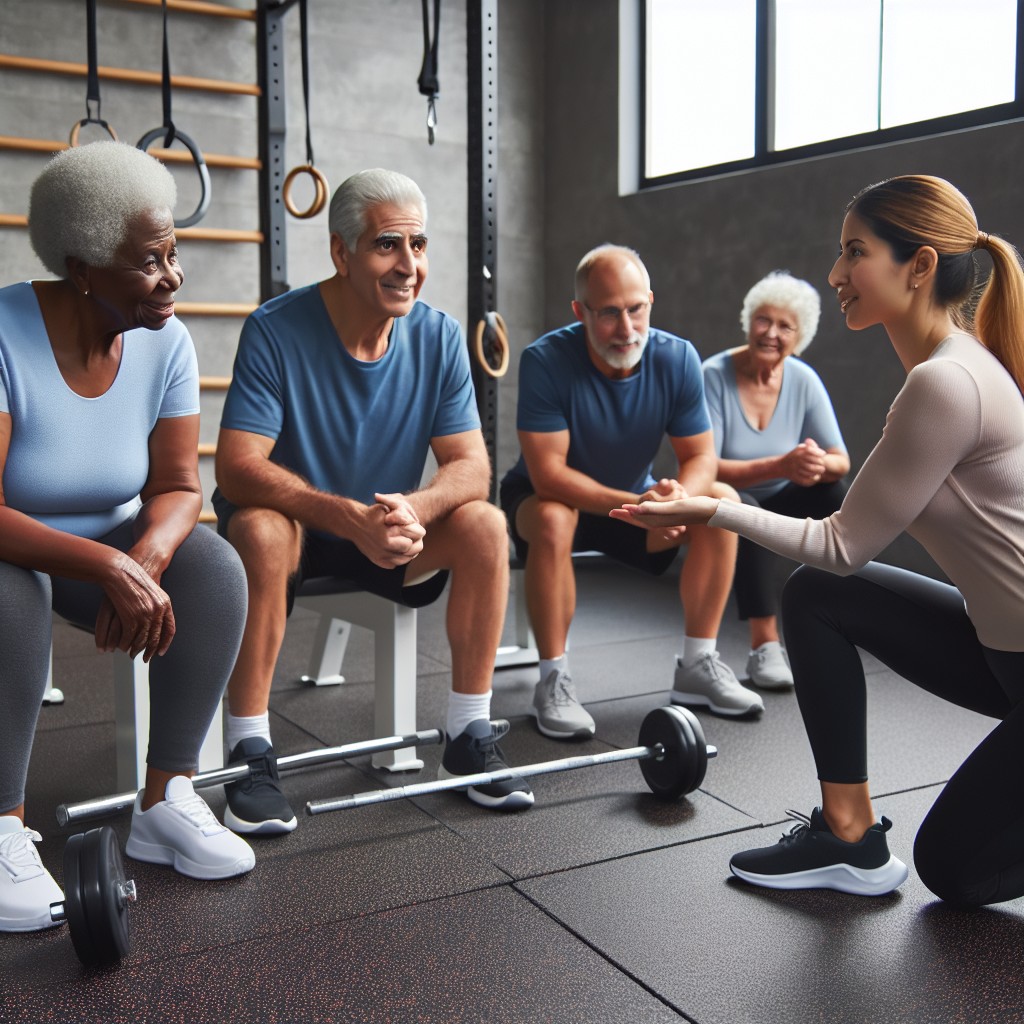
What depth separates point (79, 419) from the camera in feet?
5.75

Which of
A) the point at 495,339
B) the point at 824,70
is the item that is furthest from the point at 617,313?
the point at 824,70

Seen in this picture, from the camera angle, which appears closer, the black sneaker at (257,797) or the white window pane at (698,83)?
the black sneaker at (257,797)

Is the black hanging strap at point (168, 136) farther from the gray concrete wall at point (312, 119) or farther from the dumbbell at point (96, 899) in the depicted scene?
the dumbbell at point (96, 899)

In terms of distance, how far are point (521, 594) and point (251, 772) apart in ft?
4.42

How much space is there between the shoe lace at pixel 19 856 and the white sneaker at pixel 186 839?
221mm

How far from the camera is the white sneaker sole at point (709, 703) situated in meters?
2.64

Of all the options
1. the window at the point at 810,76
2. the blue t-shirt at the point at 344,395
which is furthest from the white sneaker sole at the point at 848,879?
the window at the point at 810,76

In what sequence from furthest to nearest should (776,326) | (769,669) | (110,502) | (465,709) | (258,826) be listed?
(776,326)
(769,669)
(465,709)
(258,826)
(110,502)

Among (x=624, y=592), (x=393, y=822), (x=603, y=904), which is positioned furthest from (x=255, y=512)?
(x=624, y=592)

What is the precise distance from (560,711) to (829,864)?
92 cm

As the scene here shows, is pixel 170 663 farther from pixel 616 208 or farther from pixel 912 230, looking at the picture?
pixel 616 208

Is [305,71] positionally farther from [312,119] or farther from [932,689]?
[932,689]

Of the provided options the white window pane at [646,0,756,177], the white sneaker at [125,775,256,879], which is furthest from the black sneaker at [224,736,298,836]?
the white window pane at [646,0,756,177]

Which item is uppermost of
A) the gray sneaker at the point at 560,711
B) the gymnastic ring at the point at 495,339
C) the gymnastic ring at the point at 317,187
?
the gymnastic ring at the point at 317,187
